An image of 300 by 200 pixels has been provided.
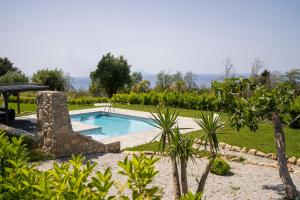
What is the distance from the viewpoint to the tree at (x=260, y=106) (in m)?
5.92

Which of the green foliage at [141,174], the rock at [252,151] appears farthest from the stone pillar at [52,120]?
the green foliage at [141,174]

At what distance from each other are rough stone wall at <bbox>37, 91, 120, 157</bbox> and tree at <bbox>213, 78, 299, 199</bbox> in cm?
526

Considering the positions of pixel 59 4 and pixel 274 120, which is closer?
pixel 274 120

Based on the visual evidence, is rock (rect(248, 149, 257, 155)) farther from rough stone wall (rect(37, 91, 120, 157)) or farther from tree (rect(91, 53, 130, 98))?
tree (rect(91, 53, 130, 98))

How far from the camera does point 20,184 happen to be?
Result: 1873 millimetres

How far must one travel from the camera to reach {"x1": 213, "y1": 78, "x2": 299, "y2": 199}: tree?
592 cm

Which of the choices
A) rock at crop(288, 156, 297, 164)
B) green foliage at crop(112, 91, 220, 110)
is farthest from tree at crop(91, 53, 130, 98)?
rock at crop(288, 156, 297, 164)

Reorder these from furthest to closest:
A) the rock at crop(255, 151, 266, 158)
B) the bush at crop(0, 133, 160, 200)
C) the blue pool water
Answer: the blue pool water, the rock at crop(255, 151, 266, 158), the bush at crop(0, 133, 160, 200)

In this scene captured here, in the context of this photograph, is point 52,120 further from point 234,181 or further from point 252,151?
point 252,151

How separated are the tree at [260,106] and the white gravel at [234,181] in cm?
72

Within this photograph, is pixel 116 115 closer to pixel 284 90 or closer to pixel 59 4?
pixel 59 4

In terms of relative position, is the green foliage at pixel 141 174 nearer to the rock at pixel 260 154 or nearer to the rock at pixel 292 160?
the rock at pixel 292 160

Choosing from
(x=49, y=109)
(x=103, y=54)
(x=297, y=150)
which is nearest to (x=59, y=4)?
(x=49, y=109)

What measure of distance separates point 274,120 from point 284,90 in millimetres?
713
